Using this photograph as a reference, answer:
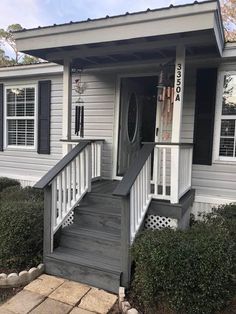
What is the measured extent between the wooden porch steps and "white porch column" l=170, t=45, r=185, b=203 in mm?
841

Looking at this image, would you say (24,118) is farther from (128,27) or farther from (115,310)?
(115,310)

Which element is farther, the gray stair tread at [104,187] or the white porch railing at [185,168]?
the gray stair tread at [104,187]

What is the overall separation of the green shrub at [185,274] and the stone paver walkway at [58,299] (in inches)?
16.0

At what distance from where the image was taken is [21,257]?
362 centimetres

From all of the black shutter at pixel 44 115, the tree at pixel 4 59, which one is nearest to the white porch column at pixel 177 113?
the black shutter at pixel 44 115

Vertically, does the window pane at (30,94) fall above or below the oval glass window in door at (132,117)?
above

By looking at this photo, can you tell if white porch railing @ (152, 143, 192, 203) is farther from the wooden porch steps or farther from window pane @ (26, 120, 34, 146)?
window pane @ (26, 120, 34, 146)

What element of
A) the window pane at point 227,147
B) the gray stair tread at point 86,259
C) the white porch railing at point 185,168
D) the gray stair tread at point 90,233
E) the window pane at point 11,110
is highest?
the window pane at point 11,110

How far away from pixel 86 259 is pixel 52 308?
713 mm

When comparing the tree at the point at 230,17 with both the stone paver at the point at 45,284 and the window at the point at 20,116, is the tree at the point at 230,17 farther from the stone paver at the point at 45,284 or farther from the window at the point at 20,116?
the stone paver at the point at 45,284

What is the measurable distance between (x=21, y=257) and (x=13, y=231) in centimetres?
34

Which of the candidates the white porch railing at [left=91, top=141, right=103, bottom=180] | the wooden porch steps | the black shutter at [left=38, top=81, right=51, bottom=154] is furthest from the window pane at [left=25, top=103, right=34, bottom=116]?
the wooden porch steps

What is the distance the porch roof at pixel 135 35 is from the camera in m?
3.21

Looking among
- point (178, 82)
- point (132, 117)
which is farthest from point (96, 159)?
point (178, 82)
